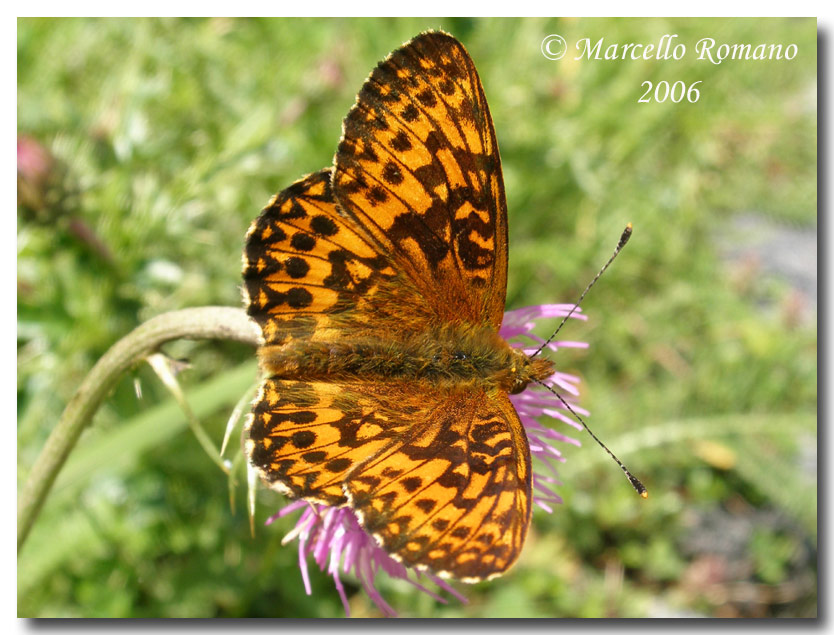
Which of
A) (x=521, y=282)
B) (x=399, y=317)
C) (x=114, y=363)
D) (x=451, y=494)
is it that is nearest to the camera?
(x=451, y=494)

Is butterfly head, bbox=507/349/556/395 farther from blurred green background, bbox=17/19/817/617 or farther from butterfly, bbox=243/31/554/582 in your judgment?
blurred green background, bbox=17/19/817/617

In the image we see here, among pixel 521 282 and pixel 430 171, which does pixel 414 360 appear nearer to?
pixel 430 171

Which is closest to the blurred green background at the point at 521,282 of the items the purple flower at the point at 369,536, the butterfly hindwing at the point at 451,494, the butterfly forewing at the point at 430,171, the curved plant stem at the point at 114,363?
the curved plant stem at the point at 114,363

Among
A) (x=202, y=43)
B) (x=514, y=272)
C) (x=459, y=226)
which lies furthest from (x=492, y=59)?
(x=459, y=226)

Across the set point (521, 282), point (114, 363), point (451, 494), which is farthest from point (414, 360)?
point (521, 282)

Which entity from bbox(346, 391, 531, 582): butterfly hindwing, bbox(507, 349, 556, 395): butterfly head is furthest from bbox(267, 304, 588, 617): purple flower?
bbox(346, 391, 531, 582): butterfly hindwing

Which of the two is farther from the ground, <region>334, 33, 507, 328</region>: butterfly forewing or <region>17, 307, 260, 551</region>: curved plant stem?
<region>334, 33, 507, 328</region>: butterfly forewing
